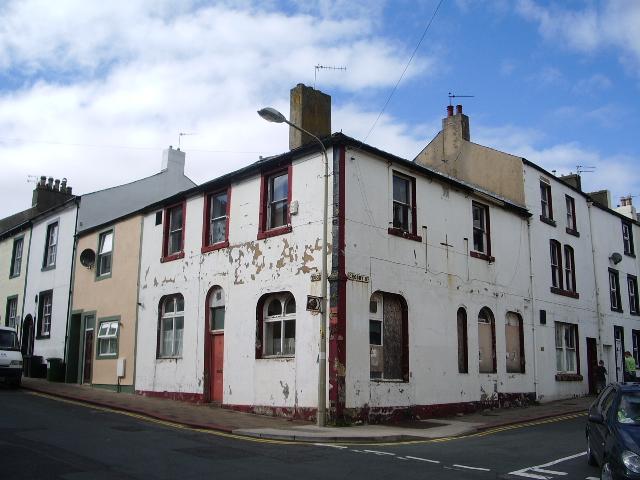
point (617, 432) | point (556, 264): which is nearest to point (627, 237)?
point (556, 264)

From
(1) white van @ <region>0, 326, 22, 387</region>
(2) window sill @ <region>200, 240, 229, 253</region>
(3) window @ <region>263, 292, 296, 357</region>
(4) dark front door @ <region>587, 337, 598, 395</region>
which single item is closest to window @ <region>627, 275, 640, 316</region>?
(4) dark front door @ <region>587, 337, 598, 395</region>

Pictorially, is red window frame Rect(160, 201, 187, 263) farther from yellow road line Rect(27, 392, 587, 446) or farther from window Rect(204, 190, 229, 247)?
yellow road line Rect(27, 392, 587, 446)

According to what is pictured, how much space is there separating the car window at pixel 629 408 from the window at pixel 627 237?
24.4m

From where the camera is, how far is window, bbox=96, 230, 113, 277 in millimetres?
24781

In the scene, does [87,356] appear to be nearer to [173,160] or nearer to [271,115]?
[173,160]

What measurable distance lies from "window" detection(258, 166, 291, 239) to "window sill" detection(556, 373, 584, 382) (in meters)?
13.0

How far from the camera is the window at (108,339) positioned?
76.0ft

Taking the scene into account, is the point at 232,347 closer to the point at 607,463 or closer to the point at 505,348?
the point at 505,348

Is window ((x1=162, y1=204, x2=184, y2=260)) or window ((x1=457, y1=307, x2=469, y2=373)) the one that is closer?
window ((x1=457, y1=307, x2=469, y2=373))

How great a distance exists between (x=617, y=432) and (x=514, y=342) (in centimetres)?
1445

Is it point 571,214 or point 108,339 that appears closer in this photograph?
point 108,339

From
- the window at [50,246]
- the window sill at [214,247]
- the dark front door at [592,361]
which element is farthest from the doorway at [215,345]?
the dark front door at [592,361]

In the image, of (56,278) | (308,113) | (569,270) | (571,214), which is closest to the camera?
(308,113)

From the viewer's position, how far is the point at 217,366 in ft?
61.5
